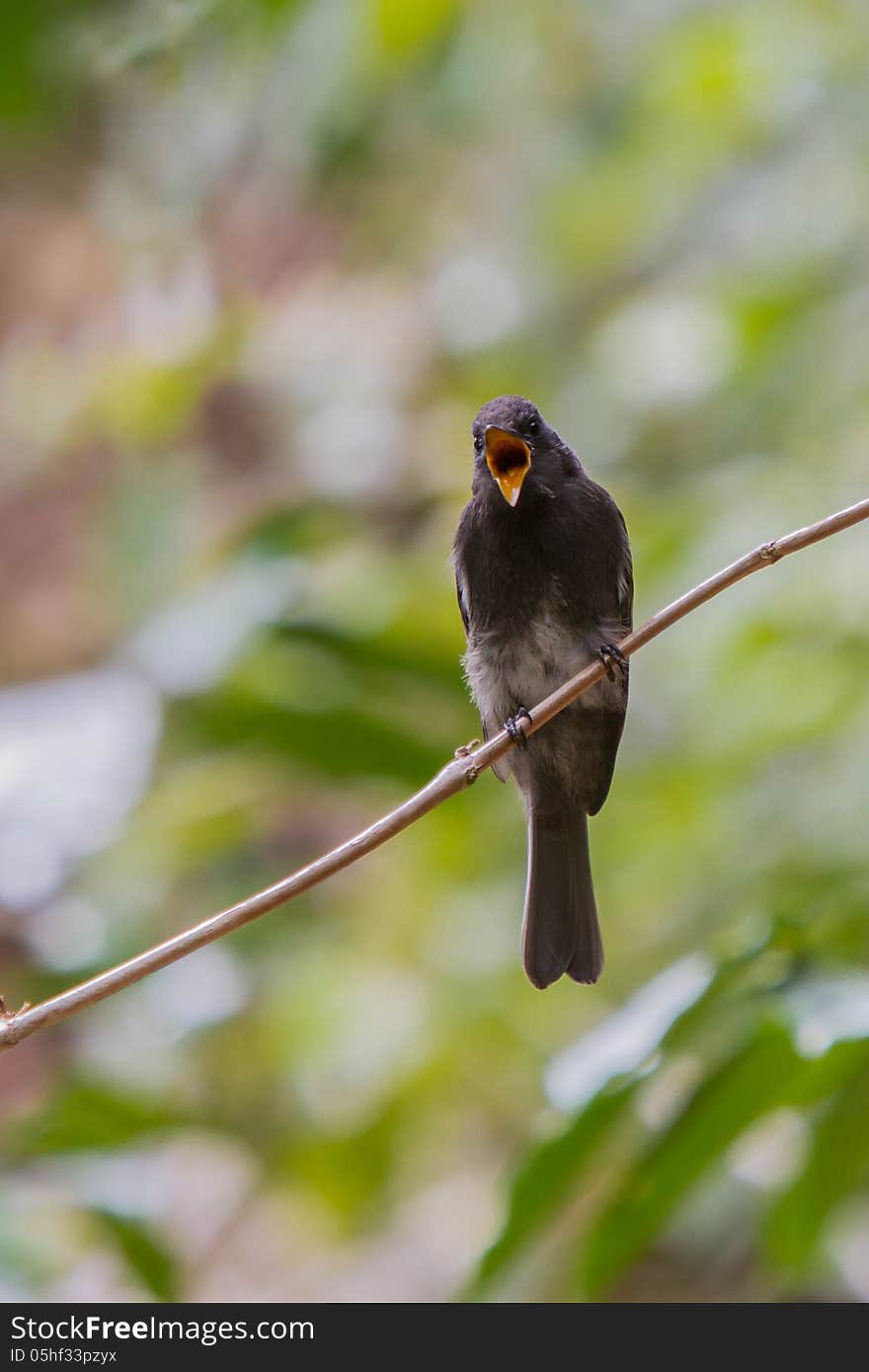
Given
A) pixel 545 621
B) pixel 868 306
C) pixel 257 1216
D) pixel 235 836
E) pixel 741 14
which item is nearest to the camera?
pixel 545 621

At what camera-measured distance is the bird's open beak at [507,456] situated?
2568mm

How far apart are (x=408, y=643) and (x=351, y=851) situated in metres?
1.73

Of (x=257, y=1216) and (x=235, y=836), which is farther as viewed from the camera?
(x=257, y=1216)

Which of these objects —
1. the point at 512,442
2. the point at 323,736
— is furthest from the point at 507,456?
the point at 323,736

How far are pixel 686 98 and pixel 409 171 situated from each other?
8.01 ft

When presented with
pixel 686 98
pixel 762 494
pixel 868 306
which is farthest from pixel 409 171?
pixel 762 494

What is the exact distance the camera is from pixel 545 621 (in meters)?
2.88

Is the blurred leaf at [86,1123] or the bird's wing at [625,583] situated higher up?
the bird's wing at [625,583]

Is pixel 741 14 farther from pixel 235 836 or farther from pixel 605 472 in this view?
pixel 235 836

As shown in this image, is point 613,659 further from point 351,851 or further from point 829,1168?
point 351,851

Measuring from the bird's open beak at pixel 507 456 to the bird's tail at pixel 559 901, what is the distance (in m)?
0.81

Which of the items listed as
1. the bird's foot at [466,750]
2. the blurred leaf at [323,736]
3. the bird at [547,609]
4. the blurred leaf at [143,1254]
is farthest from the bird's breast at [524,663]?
the blurred leaf at [143,1254]

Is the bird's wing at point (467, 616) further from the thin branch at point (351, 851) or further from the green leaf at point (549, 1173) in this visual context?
the thin branch at point (351, 851)

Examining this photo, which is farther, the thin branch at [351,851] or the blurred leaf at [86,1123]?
the blurred leaf at [86,1123]
